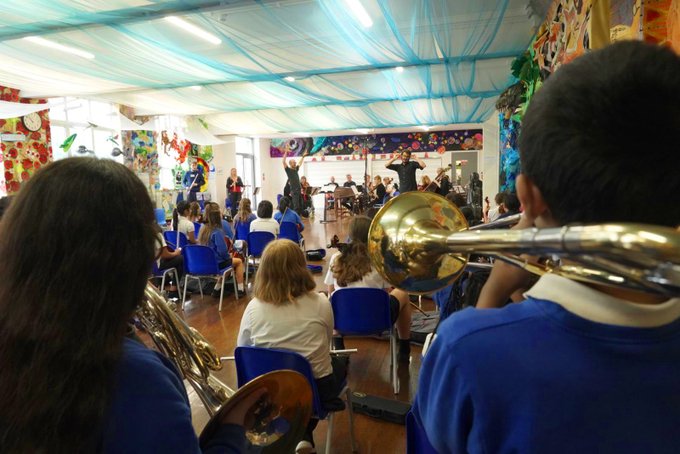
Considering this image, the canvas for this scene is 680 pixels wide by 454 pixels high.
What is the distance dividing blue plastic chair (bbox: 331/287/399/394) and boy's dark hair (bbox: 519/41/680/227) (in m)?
2.12

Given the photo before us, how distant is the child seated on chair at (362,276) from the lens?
2.90 m

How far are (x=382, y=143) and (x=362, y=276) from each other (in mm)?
13402

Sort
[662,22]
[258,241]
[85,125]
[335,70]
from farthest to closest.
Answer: [85,125] < [335,70] < [258,241] < [662,22]

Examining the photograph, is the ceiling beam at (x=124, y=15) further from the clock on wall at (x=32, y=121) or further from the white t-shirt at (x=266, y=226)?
the clock on wall at (x=32, y=121)

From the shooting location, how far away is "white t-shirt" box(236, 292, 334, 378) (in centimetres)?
192

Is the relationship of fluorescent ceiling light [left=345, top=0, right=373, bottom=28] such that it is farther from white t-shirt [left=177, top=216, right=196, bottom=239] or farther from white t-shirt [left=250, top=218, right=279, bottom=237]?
white t-shirt [left=177, top=216, right=196, bottom=239]

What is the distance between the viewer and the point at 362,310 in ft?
8.50

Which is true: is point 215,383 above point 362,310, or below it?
above

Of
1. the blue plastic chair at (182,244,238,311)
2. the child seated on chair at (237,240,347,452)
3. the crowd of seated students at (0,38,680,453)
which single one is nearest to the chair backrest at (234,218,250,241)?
the blue plastic chair at (182,244,238,311)

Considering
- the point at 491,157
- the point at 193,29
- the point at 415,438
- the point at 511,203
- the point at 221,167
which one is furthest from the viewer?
the point at 221,167

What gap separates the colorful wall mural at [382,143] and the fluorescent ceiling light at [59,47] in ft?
33.8

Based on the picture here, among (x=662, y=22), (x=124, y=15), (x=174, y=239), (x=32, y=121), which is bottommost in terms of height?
(x=174, y=239)

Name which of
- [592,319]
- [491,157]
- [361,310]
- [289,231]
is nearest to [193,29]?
[289,231]

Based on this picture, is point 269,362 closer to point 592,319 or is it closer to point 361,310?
point 361,310
